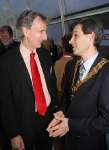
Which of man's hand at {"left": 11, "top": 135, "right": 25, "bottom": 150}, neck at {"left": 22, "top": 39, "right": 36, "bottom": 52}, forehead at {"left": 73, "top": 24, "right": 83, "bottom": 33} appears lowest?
man's hand at {"left": 11, "top": 135, "right": 25, "bottom": 150}

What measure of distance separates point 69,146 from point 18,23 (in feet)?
3.69

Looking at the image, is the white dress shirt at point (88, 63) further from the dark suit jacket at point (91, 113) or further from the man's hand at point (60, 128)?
the man's hand at point (60, 128)

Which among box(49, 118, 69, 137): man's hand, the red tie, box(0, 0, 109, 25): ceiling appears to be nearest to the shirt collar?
box(49, 118, 69, 137): man's hand

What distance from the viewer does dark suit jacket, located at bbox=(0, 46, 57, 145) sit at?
2.75 m

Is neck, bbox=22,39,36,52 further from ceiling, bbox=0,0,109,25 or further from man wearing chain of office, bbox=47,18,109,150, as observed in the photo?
ceiling, bbox=0,0,109,25

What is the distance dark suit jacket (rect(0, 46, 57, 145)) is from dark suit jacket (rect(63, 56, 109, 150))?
43cm

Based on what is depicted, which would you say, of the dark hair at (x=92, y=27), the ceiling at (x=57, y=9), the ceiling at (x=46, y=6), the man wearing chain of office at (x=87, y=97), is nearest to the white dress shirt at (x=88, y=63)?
the man wearing chain of office at (x=87, y=97)

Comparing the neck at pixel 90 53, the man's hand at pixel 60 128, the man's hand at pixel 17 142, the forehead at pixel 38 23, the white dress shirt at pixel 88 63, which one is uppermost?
the forehead at pixel 38 23

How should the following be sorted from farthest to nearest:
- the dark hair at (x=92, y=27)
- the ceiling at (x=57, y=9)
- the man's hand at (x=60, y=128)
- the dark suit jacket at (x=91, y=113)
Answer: the ceiling at (x=57, y=9), the dark hair at (x=92, y=27), the man's hand at (x=60, y=128), the dark suit jacket at (x=91, y=113)

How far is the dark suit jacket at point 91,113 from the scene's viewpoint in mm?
2205

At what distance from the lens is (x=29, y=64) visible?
112 inches

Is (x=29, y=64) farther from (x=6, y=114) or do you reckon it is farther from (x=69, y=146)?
(x=69, y=146)

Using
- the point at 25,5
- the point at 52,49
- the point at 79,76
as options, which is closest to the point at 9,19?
the point at 25,5

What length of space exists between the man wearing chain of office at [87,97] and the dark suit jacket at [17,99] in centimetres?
37
